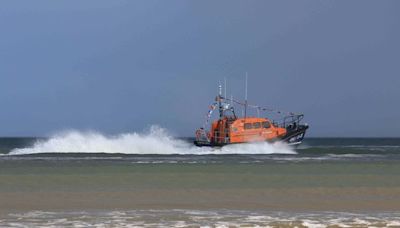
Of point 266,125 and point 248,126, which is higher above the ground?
point 266,125

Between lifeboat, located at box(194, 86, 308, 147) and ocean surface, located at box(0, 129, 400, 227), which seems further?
lifeboat, located at box(194, 86, 308, 147)

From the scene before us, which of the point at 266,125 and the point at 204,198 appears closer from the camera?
the point at 204,198

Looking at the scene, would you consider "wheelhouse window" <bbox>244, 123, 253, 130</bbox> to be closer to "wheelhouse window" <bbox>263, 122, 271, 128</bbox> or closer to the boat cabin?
the boat cabin

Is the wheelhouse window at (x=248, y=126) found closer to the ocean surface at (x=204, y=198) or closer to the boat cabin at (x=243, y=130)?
the boat cabin at (x=243, y=130)

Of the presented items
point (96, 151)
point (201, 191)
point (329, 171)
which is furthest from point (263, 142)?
point (201, 191)

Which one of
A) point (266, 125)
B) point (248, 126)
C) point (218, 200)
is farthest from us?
point (266, 125)

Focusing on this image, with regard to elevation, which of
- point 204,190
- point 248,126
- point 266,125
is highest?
point 266,125

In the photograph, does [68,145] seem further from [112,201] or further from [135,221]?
[135,221]

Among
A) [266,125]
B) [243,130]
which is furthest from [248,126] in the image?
[266,125]

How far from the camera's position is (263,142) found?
52562 millimetres

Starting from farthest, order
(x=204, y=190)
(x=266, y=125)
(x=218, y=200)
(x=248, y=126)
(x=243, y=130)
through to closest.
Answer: (x=266, y=125) → (x=243, y=130) → (x=248, y=126) → (x=204, y=190) → (x=218, y=200)

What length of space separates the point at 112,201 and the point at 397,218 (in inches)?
281

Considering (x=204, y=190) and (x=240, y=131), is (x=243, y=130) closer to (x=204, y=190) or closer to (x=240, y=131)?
(x=240, y=131)

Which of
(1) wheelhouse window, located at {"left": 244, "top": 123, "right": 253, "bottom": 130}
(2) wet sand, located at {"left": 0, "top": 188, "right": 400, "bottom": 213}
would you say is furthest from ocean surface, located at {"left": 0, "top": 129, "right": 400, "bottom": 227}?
(1) wheelhouse window, located at {"left": 244, "top": 123, "right": 253, "bottom": 130}
